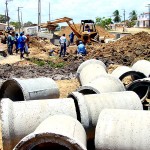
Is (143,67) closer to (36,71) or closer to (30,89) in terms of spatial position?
(30,89)

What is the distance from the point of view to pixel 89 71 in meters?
10.5

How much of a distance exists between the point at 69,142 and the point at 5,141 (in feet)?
4.79

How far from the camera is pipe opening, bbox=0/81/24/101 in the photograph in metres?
Answer: 8.49

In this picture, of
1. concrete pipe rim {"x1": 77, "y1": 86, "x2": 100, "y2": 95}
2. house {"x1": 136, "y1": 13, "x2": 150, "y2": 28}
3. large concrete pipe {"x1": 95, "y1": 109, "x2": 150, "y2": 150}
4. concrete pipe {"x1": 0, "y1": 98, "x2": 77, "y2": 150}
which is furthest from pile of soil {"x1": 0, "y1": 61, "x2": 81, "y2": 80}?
house {"x1": 136, "y1": 13, "x2": 150, "y2": 28}

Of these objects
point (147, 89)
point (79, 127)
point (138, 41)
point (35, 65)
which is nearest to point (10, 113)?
point (79, 127)

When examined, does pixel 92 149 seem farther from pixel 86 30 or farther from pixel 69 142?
pixel 86 30

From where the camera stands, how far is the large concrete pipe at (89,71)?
10.0 m

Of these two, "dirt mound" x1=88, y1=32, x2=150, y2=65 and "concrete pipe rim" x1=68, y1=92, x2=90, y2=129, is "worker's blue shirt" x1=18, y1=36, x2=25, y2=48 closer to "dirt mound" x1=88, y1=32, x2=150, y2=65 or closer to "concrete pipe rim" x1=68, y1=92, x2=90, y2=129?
"dirt mound" x1=88, y1=32, x2=150, y2=65

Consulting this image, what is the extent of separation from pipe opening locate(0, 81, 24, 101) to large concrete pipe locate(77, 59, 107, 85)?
77.0 inches

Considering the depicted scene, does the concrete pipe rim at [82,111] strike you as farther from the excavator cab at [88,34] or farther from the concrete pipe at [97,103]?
the excavator cab at [88,34]

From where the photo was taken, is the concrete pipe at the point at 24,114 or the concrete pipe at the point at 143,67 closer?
the concrete pipe at the point at 24,114

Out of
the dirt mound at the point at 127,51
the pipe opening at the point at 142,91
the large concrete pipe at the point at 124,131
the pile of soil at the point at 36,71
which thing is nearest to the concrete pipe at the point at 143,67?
the pipe opening at the point at 142,91

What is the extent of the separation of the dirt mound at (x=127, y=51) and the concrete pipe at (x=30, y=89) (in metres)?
8.84

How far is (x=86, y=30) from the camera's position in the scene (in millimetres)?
27797
